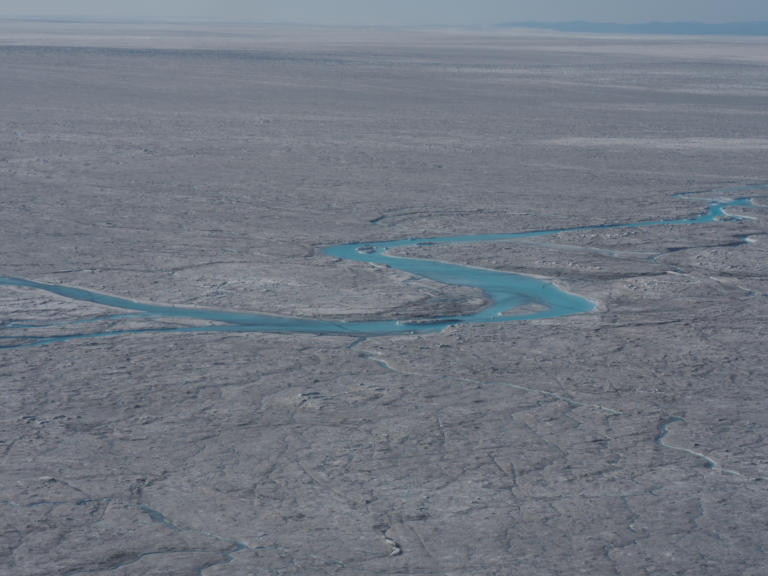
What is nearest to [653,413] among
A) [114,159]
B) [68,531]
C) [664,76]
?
[68,531]

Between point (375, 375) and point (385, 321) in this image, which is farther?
point (385, 321)

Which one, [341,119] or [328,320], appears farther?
[341,119]

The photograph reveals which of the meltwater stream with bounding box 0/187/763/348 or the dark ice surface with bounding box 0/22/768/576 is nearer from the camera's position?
the dark ice surface with bounding box 0/22/768/576

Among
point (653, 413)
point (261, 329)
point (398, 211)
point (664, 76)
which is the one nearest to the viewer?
point (653, 413)

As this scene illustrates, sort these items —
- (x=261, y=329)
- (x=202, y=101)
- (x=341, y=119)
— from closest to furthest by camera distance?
(x=261, y=329) < (x=341, y=119) < (x=202, y=101)

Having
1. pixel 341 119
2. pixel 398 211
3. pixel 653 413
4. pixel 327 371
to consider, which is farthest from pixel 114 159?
pixel 653 413

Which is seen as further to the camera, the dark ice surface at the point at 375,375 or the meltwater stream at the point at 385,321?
the meltwater stream at the point at 385,321

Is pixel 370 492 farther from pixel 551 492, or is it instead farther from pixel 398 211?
pixel 398 211
